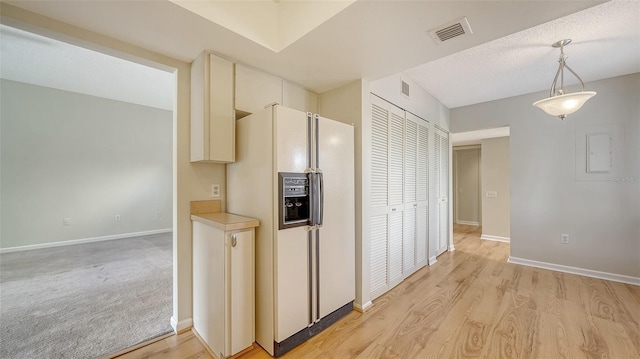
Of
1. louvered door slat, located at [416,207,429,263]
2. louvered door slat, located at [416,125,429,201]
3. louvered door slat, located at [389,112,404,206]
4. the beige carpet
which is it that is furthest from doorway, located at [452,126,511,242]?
the beige carpet

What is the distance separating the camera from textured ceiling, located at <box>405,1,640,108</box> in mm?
2102

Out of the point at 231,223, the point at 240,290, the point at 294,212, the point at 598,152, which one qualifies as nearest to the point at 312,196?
the point at 294,212

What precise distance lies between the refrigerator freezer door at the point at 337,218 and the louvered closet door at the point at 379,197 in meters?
→ 0.37

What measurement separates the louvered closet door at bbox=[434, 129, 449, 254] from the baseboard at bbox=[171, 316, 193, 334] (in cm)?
377

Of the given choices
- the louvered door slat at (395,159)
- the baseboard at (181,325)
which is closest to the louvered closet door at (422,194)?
the louvered door slat at (395,159)

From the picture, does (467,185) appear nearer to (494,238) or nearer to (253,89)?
(494,238)

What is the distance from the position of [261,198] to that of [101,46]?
1624mm

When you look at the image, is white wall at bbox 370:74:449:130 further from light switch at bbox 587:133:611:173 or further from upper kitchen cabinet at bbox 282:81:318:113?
light switch at bbox 587:133:611:173

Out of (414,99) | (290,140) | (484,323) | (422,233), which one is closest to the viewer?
(290,140)

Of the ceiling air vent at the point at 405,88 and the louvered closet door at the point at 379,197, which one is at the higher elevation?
the ceiling air vent at the point at 405,88

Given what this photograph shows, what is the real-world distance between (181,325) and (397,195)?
2.63 meters

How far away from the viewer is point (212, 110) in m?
1.98

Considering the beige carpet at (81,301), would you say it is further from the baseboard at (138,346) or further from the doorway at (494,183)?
the doorway at (494,183)

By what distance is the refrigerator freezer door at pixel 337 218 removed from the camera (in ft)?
6.89
